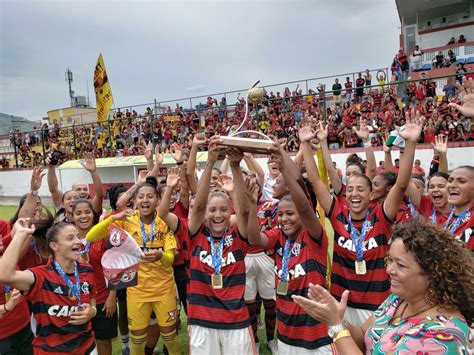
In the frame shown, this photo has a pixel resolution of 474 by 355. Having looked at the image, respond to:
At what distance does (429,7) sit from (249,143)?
29.5 metres

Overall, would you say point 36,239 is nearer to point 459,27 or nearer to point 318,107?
point 318,107

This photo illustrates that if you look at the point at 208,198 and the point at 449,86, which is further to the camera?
the point at 449,86

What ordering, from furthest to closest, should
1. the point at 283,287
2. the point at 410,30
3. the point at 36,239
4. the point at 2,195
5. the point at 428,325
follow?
1. the point at 410,30
2. the point at 2,195
3. the point at 36,239
4. the point at 283,287
5. the point at 428,325

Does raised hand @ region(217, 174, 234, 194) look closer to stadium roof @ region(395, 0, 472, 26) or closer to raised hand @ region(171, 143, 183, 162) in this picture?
raised hand @ region(171, 143, 183, 162)

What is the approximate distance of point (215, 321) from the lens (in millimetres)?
3299

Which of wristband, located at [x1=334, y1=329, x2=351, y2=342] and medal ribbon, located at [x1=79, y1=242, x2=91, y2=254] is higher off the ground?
medal ribbon, located at [x1=79, y1=242, x2=91, y2=254]

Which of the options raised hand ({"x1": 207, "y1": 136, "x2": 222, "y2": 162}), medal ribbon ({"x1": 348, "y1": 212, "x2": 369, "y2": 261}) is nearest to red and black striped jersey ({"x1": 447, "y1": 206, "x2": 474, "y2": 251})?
medal ribbon ({"x1": 348, "y1": 212, "x2": 369, "y2": 261})

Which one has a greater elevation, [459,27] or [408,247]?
[459,27]

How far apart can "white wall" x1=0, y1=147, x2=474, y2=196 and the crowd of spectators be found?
23.2 inches

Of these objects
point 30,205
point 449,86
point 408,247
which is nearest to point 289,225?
point 408,247

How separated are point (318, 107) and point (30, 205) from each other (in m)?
14.1

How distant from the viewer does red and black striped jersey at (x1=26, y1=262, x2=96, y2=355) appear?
3.08 m

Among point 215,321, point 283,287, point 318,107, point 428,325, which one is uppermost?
point 318,107

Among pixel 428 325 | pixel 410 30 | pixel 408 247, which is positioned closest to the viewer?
pixel 428 325
